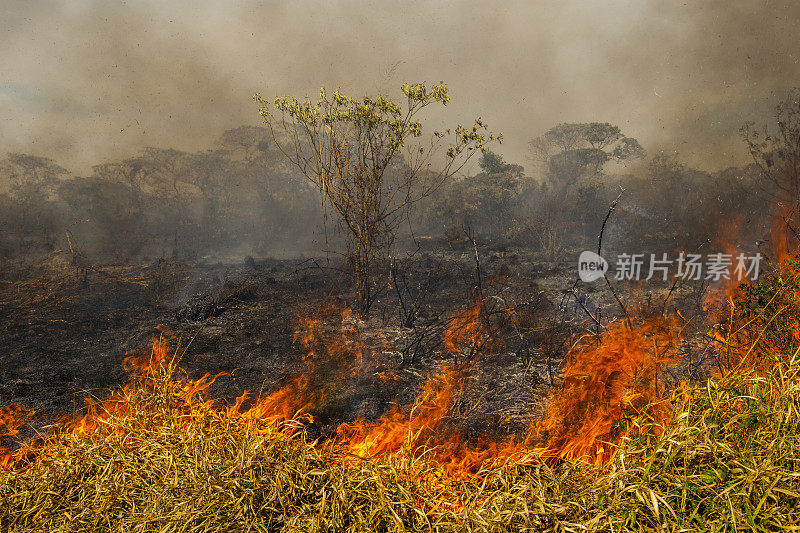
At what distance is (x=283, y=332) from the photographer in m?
7.64

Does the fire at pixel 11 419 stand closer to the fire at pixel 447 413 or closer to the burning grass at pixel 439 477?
the fire at pixel 447 413

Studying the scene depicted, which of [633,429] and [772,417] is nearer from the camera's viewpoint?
[772,417]

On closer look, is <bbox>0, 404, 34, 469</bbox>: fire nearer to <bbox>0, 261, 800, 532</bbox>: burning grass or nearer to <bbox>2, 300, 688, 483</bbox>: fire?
<bbox>2, 300, 688, 483</bbox>: fire

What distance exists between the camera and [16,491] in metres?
2.52

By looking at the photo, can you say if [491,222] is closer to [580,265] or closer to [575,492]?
[580,265]

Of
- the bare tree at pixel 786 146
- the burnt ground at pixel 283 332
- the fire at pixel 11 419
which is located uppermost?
the bare tree at pixel 786 146

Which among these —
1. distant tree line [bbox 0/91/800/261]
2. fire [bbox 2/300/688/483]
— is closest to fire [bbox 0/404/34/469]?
fire [bbox 2/300/688/483]

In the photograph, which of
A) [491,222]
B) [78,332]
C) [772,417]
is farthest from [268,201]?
[772,417]

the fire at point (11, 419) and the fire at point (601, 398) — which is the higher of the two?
the fire at point (601, 398)

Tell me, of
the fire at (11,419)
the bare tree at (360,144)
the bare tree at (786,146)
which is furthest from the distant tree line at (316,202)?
the fire at (11,419)

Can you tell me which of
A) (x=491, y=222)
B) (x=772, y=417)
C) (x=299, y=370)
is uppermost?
(x=491, y=222)

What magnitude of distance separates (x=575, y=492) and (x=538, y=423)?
194 cm

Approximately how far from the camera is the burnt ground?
5125 mm

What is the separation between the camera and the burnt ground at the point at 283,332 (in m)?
5.12
